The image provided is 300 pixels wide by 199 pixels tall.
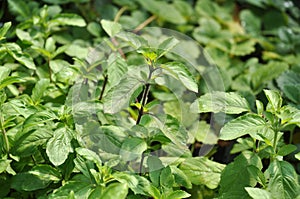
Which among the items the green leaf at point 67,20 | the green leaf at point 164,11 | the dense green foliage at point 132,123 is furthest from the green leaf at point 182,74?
the green leaf at point 164,11

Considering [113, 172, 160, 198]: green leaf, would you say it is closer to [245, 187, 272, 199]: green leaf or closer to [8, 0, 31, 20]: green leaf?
[245, 187, 272, 199]: green leaf

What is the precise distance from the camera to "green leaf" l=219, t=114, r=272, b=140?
1123 mm

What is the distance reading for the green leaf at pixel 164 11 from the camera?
2.05 meters

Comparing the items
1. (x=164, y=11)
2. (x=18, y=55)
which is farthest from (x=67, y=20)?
(x=164, y=11)

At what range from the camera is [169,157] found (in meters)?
1.32

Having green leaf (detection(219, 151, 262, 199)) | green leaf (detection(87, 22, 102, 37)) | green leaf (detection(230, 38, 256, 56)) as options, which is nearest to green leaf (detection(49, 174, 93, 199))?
green leaf (detection(219, 151, 262, 199))

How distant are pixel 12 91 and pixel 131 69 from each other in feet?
1.20

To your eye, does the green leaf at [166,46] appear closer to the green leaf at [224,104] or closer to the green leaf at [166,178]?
the green leaf at [224,104]

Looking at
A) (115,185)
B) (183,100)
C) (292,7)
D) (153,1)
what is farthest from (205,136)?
(292,7)

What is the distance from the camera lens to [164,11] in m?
2.08

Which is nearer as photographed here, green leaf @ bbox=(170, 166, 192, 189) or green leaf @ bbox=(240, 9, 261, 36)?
green leaf @ bbox=(170, 166, 192, 189)

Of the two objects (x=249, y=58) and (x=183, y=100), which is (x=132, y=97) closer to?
(x=183, y=100)

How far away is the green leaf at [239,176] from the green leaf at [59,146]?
0.38 meters

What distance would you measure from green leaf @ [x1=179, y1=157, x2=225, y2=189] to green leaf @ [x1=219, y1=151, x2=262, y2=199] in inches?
2.4
